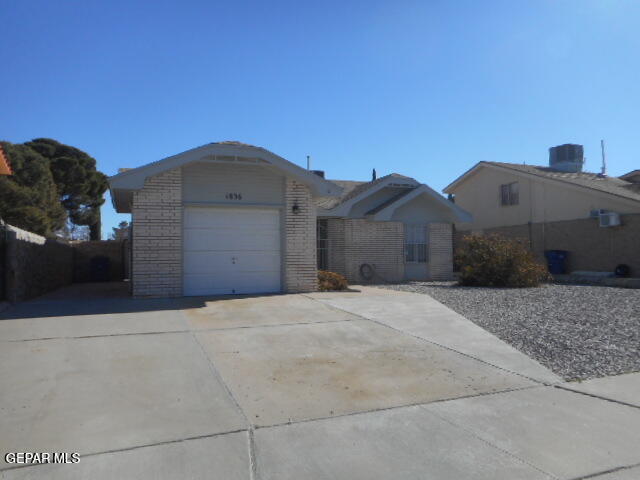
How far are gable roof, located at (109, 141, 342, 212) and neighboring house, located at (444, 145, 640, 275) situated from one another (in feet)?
45.0

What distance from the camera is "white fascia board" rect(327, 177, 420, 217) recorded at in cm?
1738

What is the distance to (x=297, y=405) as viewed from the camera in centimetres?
457

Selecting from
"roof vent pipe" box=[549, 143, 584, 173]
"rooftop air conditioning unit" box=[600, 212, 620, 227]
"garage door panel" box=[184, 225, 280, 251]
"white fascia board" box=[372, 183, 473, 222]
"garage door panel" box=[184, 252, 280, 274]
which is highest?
"roof vent pipe" box=[549, 143, 584, 173]

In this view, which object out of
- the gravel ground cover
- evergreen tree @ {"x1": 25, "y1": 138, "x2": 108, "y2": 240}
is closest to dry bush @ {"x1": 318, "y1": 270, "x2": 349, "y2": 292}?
the gravel ground cover

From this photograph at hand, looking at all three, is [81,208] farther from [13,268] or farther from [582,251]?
[582,251]

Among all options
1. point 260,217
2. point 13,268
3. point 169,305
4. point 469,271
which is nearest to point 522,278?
point 469,271

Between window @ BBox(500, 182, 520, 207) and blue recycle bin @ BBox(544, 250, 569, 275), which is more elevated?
window @ BBox(500, 182, 520, 207)

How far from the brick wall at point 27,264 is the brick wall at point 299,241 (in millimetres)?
5786

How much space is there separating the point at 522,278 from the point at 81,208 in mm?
30388

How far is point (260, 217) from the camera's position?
476 inches

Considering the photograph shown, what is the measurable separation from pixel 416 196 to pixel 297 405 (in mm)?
14796

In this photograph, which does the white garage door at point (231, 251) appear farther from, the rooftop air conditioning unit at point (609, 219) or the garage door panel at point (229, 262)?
the rooftop air conditioning unit at point (609, 219)

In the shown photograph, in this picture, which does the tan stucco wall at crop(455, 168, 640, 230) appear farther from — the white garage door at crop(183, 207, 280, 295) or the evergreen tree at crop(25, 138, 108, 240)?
the evergreen tree at crop(25, 138, 108, 240)

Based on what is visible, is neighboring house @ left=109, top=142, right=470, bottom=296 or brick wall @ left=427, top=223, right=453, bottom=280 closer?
neighboring house @ left=109, top=142, right=470, bottom=296
